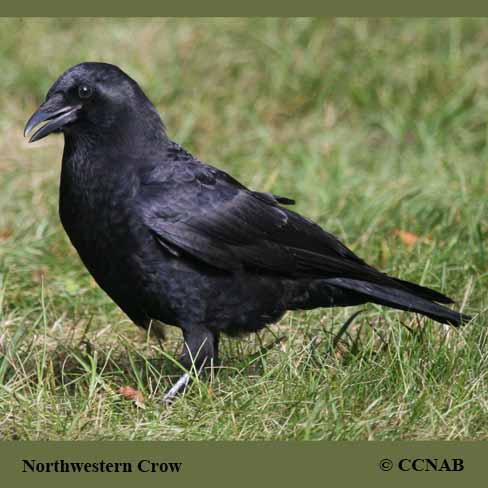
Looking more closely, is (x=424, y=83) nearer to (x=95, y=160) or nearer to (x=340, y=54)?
(x=340, y=54)

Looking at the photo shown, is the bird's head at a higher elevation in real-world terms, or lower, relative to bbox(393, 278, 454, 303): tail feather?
higher

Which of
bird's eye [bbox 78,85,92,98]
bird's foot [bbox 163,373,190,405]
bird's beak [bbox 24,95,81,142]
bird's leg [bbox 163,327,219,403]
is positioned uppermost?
bird's eye [bbox 78,85,92,98]

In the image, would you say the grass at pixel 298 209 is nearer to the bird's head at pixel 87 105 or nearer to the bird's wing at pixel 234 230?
the bird's wing at pixel 234 230

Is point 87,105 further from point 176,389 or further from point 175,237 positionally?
point 176,389

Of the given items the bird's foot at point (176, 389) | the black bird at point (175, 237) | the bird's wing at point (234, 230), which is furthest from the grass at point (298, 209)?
the bird's wing at point (234, 230)

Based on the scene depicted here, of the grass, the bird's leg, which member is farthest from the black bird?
the grass

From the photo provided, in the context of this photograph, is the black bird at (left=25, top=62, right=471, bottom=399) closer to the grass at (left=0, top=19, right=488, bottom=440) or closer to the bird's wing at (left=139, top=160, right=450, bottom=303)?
the bird's wing at (left=139, top=160, right=450, bottom=303)
